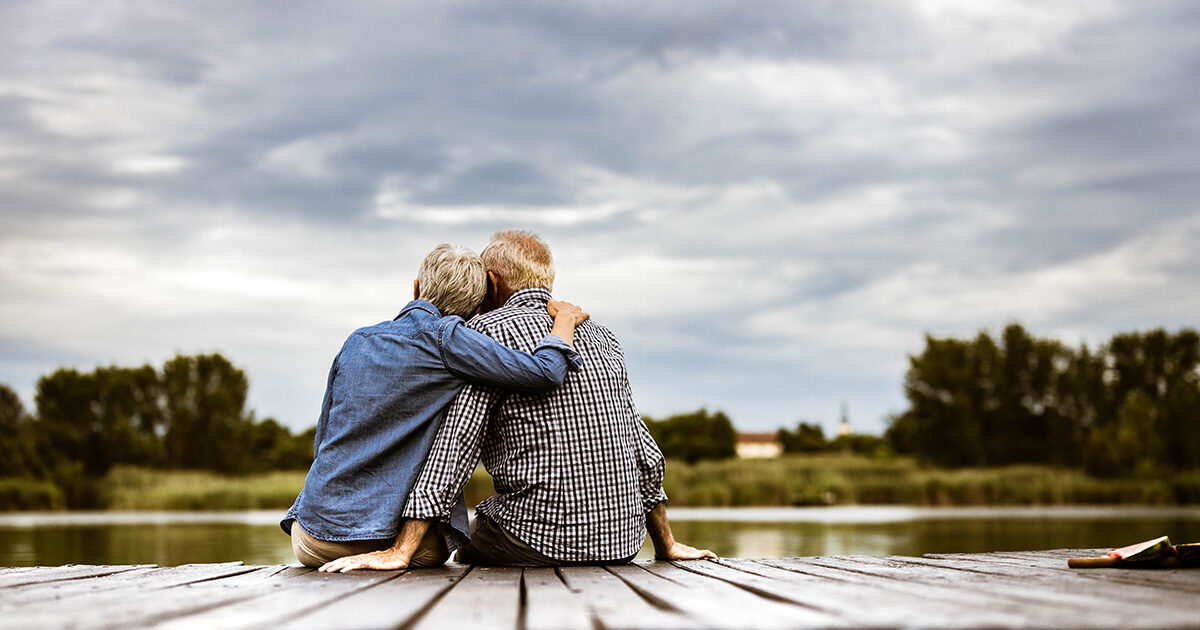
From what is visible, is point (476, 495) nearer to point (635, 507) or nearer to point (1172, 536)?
point (1172, 536)

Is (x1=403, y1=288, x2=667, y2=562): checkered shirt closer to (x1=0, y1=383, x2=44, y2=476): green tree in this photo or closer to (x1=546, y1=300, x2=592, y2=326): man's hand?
(x1=546, y1=300, x2=592, y2=326): man's hand

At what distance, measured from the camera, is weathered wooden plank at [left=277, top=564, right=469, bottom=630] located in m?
1.52

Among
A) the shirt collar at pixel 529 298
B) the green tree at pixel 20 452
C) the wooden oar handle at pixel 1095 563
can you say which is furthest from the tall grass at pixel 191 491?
the wooden oar handle at pixel 1095 563

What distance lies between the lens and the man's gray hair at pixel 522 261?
115 inches

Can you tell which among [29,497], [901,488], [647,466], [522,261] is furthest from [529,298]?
[29,497]

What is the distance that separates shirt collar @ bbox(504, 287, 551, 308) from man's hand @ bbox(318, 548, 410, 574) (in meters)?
0.78

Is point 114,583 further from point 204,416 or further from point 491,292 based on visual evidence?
point 204,416

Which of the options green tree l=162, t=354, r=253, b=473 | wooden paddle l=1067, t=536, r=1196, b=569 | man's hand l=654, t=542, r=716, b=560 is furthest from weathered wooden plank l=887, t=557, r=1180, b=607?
green tree l=162, t=354, r=253, b=473

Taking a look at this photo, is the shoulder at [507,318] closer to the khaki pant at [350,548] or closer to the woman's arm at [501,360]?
the woman's arm at [501,360]

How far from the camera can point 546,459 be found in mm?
2629

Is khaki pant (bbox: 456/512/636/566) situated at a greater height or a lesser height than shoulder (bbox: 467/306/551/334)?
lesser

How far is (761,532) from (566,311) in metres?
9.82

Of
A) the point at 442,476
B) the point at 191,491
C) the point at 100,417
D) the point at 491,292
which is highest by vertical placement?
the point at 100,417

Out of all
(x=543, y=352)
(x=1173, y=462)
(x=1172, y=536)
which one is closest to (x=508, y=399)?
(x=543, y=352)
